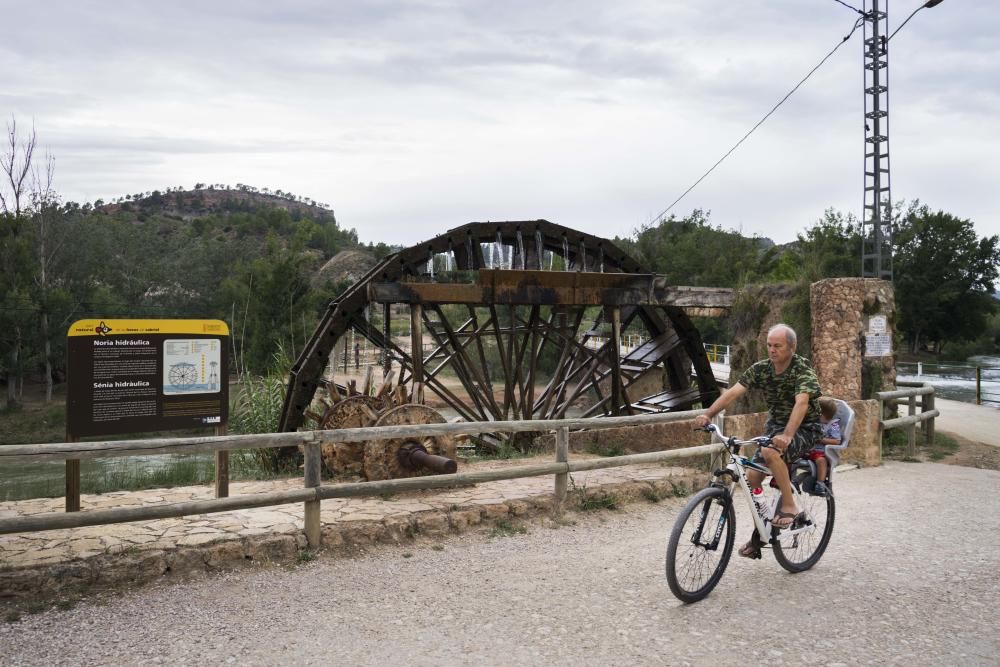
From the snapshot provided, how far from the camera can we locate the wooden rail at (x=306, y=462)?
4.67 metres

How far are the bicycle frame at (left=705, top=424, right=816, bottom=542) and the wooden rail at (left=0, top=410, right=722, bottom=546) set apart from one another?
1829 mm

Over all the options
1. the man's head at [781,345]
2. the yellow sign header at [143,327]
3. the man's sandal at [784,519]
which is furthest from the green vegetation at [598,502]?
the yellow sign header at [143,327]

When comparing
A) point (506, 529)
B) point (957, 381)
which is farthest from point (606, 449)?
point (957, 381)

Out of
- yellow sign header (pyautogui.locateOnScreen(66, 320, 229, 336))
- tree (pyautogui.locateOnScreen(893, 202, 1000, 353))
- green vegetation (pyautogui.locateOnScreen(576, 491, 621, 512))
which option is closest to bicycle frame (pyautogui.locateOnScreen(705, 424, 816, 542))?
green vegetation (pyautogui.locateOnScreen(576, 491, 621, 512))

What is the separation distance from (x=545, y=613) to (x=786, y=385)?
2.00 meters

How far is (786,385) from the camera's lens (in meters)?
4.86

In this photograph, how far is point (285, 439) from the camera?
5.38 metres

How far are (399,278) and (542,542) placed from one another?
5498 mm

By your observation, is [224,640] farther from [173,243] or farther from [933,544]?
[173,243]

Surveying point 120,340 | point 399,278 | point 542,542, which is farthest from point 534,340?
point 120,340

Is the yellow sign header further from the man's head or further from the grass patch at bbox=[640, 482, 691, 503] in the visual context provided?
the grass patch at bbox=[640, 482, 691, 503]

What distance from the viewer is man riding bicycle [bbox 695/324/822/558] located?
471 cm

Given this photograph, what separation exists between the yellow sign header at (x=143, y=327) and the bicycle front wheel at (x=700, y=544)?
359 centimetres

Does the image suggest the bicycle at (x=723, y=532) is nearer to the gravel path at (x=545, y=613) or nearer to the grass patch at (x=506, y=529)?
the gravel path at (x=545, y=613)
